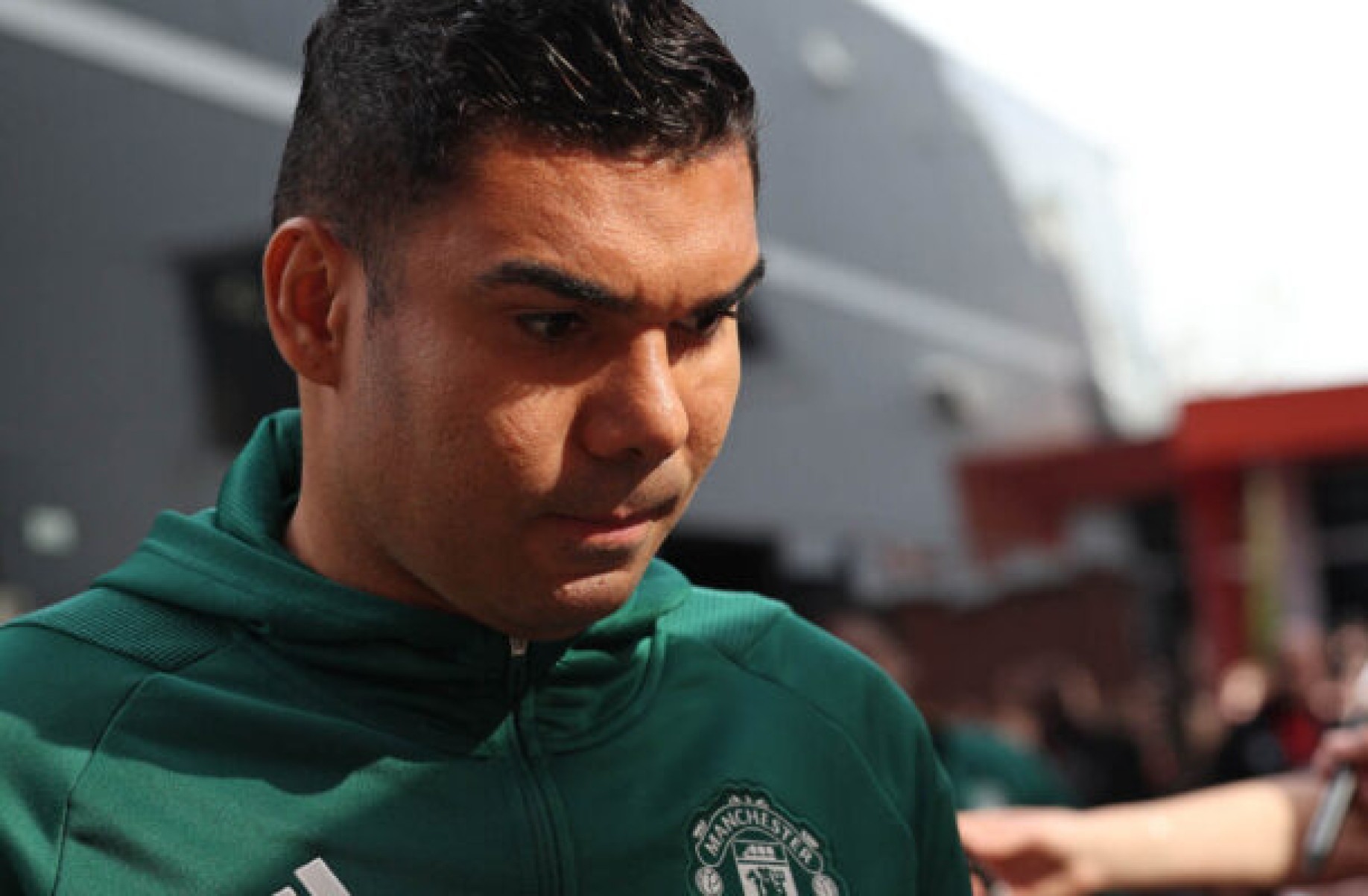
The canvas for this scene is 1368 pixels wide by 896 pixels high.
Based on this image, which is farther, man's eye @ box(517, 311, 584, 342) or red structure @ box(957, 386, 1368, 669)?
red structure @ box(957, 386, 1368, 669)

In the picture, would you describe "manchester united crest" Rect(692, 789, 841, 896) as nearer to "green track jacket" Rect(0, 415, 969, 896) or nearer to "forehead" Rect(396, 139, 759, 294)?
"green track jacket" Rect(0, 415, 969, 896)

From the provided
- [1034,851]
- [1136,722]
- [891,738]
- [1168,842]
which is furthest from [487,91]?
[1136,722]

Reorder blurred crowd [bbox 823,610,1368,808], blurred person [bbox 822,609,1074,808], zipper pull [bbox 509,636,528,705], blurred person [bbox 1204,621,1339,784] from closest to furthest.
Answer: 1. zipper pull [bbox 509,636,528,705]
2. blurred person [bbox 822,609,1074,808]
3. blurred crowd [bbox 823,610,1368,808]
4. blurred person [bbox 1204,621,1339,784]

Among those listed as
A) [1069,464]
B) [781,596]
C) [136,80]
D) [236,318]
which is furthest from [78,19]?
[1069,464]

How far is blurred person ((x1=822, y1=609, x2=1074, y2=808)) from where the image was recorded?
4.64 metres

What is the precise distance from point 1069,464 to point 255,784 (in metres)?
13.7

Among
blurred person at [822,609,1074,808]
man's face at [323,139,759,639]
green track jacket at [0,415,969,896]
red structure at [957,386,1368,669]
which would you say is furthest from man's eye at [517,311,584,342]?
red structure at [957,386,1368,669]

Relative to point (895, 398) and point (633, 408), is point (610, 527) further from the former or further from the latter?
point (895, 398)

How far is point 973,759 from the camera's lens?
472 cm

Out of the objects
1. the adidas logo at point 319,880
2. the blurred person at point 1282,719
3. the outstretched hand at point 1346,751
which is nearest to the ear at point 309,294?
the adidas logo at point 319,880

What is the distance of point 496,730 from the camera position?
1.38 metres

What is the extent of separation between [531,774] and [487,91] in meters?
0.59

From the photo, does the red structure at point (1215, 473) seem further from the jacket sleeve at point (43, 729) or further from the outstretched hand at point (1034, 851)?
the jacket sleeve at point (43, 729)

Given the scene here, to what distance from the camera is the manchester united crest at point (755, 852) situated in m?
1.39
